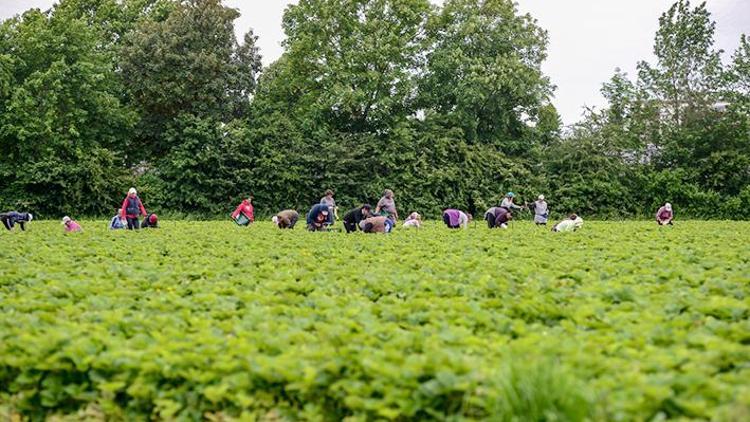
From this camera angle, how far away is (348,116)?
36906 millimetres

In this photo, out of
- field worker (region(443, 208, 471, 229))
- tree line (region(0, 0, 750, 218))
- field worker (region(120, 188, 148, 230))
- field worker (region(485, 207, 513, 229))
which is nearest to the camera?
field worker (region(120, 188, 148, 230))

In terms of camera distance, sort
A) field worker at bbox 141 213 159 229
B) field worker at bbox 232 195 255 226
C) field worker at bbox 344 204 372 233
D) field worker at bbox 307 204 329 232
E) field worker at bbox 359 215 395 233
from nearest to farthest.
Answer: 1. field worker at bbox 359 215 395 233
2. field worker at bbox 344 204 372 233
3. field worker at bbox 307 204 329 232
4. field worker at bbox 141 213 159 229
5. field worker at bbox 232 195 255 226

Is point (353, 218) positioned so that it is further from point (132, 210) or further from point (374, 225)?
point (132, 210)

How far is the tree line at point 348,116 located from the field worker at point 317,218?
1591 centimetres

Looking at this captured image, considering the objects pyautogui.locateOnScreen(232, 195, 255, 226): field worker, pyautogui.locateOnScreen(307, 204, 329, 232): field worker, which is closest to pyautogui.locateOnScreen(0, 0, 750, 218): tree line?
pyautogui.locateOnScreen(232, 195, 255, 226): field worker

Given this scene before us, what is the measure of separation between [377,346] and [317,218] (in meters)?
14.2

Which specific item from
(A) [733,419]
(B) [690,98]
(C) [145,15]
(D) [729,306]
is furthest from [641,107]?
(A) [733,419]

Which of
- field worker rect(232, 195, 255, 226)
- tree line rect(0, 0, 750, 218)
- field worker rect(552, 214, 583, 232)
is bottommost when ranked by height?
field worker rect(552, 214, 583, 232)

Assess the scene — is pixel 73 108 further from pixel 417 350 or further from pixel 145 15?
pixel 417 350

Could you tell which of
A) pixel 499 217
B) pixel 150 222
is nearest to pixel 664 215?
pixel 499 217

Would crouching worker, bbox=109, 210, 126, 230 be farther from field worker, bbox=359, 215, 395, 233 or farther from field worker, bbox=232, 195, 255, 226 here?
field worker, bbox=359, 215, 395, 233

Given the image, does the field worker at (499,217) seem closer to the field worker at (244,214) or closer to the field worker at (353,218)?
the field worker at (353,218)

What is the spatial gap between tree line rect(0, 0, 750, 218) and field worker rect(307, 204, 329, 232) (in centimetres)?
1591

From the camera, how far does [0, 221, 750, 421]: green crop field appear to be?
120 inches
